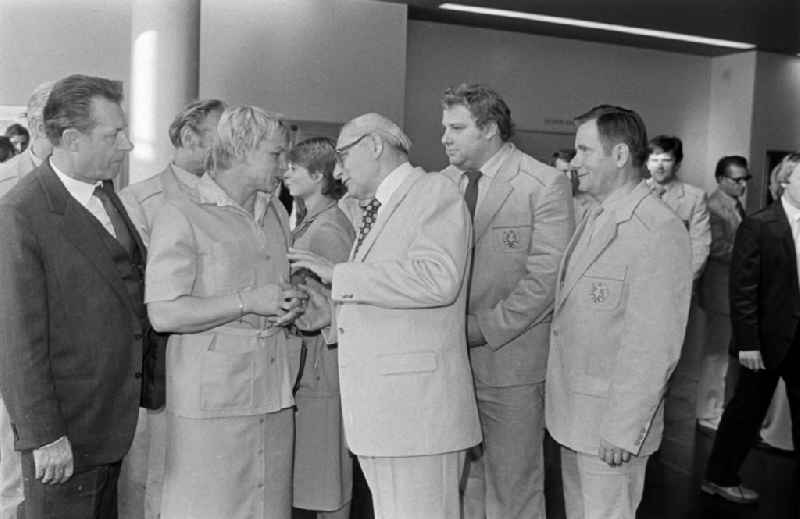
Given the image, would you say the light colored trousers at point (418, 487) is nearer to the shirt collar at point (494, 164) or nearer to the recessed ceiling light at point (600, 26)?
the shirt collar at point (494, 164)

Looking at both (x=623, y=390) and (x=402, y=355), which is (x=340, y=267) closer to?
(x=402, y=355)

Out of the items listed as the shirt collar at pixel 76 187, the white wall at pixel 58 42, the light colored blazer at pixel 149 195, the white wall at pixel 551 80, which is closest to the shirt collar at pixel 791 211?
the light colored blazer at pixel 149 195

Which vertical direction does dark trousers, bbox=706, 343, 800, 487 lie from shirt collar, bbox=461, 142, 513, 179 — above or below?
below

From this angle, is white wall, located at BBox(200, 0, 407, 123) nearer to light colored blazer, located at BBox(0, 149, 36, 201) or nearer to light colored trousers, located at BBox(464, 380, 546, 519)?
light colored blazer, located at BBox(0, 149, 36, 201)

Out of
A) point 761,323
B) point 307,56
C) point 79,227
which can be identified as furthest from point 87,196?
point 307,56

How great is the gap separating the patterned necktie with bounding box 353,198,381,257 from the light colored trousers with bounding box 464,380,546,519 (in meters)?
1.02

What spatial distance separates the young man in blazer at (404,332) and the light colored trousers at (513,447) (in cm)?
80

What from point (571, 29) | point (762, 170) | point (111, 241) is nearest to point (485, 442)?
point (111, 241)

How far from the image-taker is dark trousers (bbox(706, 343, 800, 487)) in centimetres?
434

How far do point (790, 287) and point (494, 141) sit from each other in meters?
2.10

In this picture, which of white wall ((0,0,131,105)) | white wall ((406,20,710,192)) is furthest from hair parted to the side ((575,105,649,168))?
white wall ((406,20,710,192))

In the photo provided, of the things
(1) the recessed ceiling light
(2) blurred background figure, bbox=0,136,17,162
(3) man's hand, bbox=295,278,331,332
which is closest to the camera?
(3) man's hand, bbox=295,278,331,332

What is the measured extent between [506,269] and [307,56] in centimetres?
535

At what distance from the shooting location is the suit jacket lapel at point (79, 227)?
7.34ft
